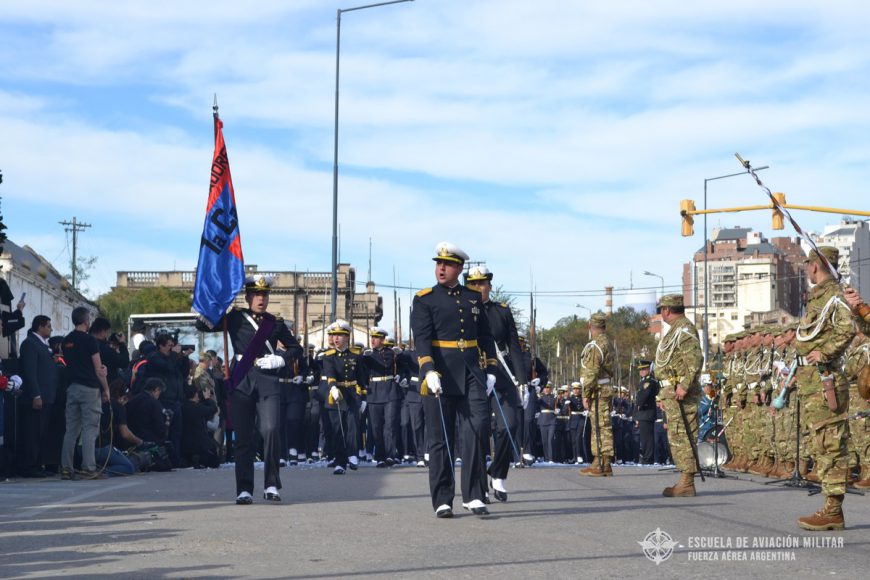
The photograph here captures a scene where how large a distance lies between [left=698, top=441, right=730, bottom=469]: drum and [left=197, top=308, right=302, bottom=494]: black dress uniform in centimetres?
850

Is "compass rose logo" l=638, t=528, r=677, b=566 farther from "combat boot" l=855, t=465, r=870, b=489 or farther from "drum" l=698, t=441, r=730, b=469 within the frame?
"drum" l=698, t=441, r=730, b=469

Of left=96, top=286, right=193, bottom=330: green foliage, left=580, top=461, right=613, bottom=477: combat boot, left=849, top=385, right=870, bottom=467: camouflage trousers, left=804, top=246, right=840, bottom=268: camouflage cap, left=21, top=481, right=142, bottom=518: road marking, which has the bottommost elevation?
left=580, top=461, right=613, bottom=477: combat boot

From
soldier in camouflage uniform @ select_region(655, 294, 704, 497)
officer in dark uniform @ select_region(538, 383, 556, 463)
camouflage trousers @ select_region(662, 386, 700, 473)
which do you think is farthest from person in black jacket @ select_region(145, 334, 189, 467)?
officer in dark uniform @ select_region(538, 383, 556, 463)

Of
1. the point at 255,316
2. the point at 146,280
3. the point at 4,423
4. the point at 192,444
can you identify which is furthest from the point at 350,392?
the point at 146,280

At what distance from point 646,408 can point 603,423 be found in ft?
25.9

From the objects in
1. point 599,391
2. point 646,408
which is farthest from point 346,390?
point 646,408

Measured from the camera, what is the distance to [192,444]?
22.3 m

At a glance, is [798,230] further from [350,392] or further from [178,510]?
[350,392]

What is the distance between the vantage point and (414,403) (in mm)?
24312

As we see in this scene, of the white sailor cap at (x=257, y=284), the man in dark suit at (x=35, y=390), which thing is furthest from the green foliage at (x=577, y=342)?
the white sailor cap at (x=257, y=284)

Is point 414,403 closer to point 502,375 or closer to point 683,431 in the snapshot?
point 502,375

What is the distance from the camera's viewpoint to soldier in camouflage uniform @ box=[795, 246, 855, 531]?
10.6 metres

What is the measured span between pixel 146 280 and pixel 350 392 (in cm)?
10089

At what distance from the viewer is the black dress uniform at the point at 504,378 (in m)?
13.8
